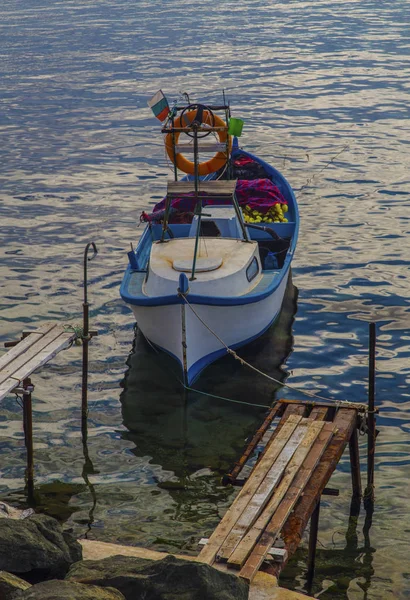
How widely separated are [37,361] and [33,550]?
4.76 meters

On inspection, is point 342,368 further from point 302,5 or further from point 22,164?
point 302,5

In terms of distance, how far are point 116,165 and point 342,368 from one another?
63.8 ft

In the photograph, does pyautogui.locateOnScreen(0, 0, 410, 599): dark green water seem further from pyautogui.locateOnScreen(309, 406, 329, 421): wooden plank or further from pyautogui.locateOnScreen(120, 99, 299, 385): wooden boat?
pyautogui.locateOnScreen(309, 406, 329, 421): wooden plank

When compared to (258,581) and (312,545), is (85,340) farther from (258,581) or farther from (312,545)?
(258,581)

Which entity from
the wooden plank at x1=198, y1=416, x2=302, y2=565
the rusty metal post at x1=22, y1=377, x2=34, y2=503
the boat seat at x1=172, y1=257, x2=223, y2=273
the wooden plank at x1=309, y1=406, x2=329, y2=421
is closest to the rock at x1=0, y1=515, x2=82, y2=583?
the wooden plank at x1=198, y1=416, x2=302, y2=565

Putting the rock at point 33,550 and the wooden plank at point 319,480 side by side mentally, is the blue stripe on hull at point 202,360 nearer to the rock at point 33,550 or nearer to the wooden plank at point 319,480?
the wooden plank at point 319,480

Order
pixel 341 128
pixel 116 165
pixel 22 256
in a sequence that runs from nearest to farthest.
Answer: pixel 22 256 → pixel 116 165 → pixel 341 128

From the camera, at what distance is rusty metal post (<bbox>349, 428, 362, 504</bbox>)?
1366 cm

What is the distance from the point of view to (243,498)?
37.9ft

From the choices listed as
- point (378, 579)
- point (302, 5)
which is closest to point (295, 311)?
point (378, 579)

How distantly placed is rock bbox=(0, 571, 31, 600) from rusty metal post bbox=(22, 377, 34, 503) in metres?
4.74

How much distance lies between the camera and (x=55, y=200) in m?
31.5

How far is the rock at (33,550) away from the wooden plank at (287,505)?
82.1 inches

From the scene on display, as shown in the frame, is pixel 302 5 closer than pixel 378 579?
No
